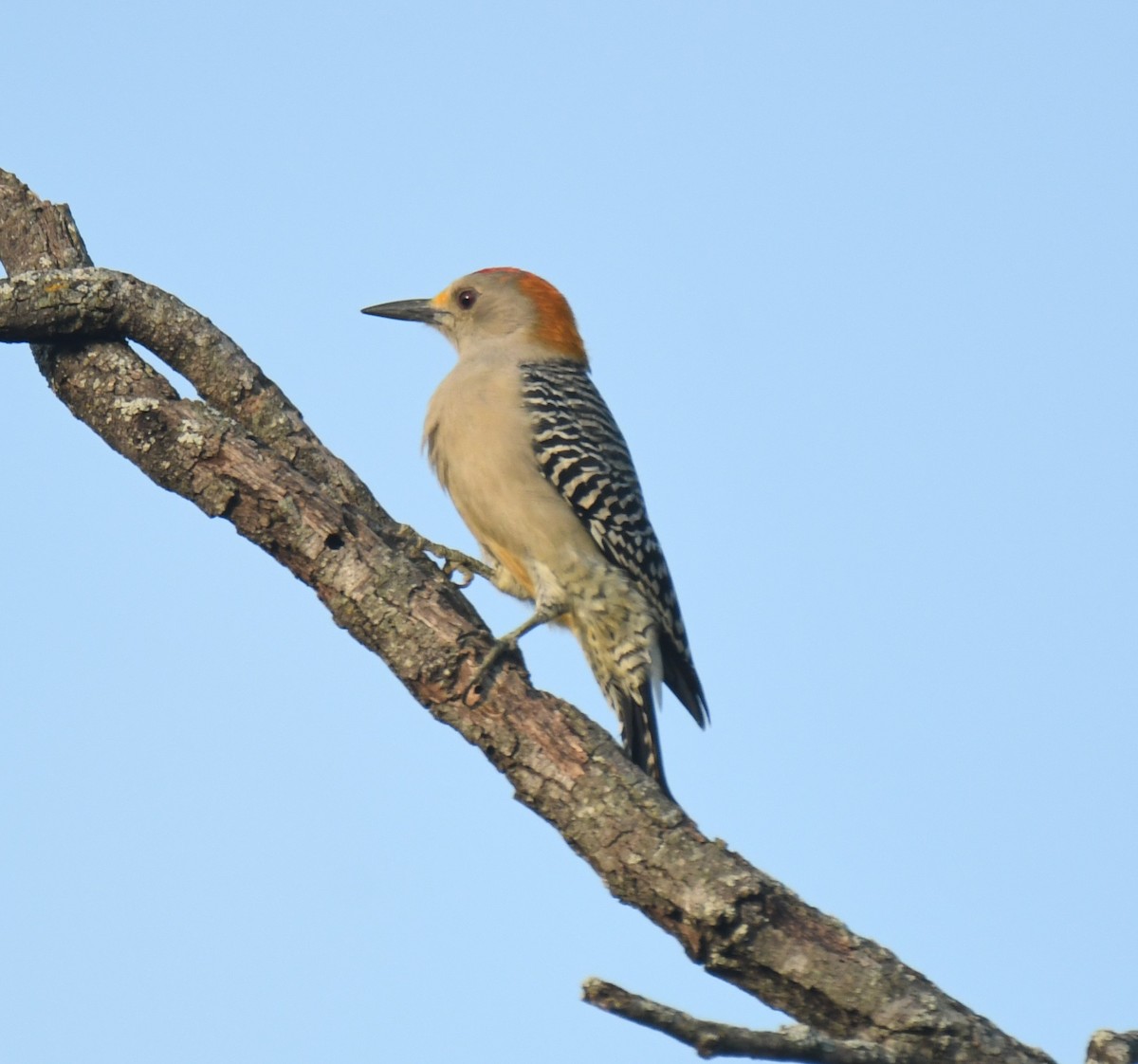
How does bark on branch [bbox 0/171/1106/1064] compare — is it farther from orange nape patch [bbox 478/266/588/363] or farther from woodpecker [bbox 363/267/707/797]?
orange nape patch [bbox 478/266/588/363]

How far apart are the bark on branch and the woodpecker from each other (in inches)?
43.0

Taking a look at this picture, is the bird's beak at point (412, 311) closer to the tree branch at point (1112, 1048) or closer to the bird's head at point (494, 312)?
the bird's head at point (494, 312)

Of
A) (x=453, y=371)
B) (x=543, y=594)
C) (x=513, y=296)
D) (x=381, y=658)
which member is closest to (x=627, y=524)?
(x=543, y=594)

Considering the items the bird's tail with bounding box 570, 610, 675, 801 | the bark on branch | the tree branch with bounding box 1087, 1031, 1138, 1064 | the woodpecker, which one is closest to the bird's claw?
the bark on branch

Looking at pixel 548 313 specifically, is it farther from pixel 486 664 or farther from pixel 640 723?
pixel 486 664

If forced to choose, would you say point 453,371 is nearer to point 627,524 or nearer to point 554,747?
point 627,524

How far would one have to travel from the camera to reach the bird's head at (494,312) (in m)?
8.88

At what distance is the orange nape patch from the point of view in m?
8.98

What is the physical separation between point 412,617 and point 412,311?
14.3 feet

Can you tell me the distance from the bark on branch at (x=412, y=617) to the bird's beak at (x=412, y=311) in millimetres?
2992

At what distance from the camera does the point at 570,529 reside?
293 inches

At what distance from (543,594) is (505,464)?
0.73m

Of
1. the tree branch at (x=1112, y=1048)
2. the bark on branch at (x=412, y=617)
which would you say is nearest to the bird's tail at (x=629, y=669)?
the bark on branch at (x=412, y=617)

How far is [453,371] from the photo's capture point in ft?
27.4
